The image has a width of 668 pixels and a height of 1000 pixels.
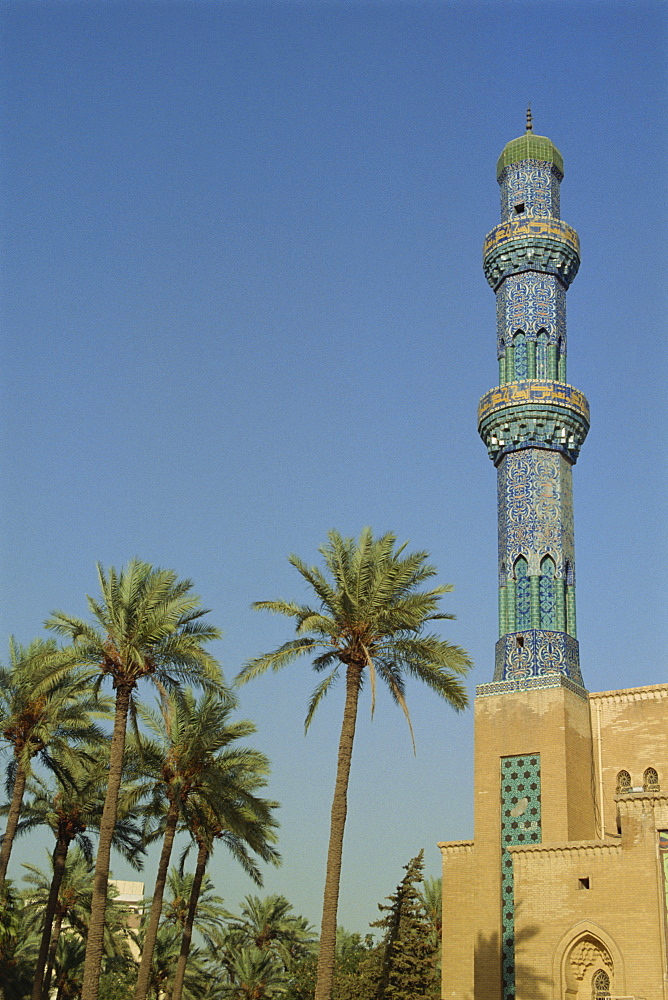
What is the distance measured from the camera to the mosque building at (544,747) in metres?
26.9

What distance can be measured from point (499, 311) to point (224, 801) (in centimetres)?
1741

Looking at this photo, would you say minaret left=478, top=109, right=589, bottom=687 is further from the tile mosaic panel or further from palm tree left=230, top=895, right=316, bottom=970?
palm tree left=230, top=895, right=316, bottom=970

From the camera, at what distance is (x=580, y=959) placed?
89.4 ft

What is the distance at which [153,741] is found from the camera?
94.0 ft

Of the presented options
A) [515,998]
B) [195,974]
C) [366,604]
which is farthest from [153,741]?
[195,974]

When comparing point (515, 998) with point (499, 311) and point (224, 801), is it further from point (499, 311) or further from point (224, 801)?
point (499, 311)

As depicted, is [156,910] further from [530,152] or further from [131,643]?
[530,152]

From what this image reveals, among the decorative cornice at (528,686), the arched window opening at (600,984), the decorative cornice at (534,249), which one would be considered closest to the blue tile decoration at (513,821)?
the decorative cornice at (528,686)

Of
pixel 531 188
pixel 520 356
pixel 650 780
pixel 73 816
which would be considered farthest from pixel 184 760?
pixel 531 188

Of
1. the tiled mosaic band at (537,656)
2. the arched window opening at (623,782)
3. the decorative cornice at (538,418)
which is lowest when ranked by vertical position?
the arched window opening at (623,782)

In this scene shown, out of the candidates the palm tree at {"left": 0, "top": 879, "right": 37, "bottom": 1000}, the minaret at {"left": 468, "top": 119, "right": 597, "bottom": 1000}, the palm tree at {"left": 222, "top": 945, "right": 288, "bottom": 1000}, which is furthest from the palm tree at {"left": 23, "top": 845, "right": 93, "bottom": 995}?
the minaret at {"left": 468, "top": 119, "right": 597, "bottom": 1000}

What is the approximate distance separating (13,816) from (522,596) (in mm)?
14352

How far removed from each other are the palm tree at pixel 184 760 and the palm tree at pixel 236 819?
10.0 inches

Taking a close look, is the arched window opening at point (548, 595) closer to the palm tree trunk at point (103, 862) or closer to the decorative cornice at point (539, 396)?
the decorative cornice at point (539, 396)
